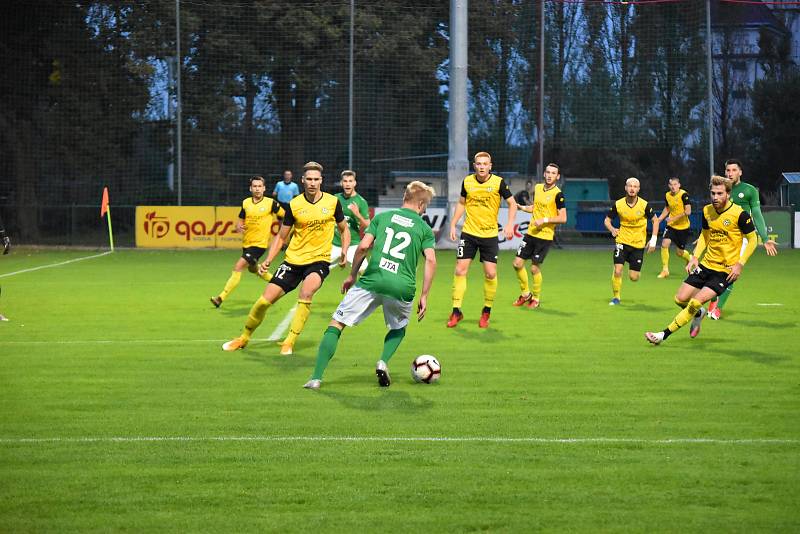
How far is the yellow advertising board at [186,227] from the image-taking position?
3366 centimetres

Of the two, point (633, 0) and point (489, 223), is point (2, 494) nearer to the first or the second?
point (489, 223)

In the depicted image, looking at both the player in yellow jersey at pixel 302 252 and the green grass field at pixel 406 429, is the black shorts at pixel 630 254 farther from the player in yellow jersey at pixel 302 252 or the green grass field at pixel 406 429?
the player in yellow jersey at pixel 302 252

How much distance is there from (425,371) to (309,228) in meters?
2.86

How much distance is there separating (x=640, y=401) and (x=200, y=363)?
466 cm

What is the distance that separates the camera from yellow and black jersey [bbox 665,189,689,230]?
→ 71.9ft

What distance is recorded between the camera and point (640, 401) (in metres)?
9.09

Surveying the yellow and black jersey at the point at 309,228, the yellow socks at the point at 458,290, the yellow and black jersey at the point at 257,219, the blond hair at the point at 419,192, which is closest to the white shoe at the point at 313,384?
the blond hair at the point at 419,192

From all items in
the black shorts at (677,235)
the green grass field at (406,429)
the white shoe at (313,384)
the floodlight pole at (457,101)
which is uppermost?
the floodlight pole at (457,101)

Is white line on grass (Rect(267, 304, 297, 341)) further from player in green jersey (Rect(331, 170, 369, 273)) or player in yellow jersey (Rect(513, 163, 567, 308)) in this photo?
player in yellow jersey (Rect(513, 163, 567, 308))

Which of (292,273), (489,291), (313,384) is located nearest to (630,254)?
(489,291)

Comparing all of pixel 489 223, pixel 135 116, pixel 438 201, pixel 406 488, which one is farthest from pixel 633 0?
pixel 406 488

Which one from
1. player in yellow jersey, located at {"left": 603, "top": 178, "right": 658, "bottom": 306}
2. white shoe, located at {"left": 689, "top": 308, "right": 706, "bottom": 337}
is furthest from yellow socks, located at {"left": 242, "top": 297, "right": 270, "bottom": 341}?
player in yellow jersey, located at {"left": 603, "top": 178, "right": 658, "bottom": 306}

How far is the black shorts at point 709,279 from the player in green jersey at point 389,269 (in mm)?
4182

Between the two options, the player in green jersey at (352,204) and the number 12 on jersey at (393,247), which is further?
the player in green jersey at (352,204)
